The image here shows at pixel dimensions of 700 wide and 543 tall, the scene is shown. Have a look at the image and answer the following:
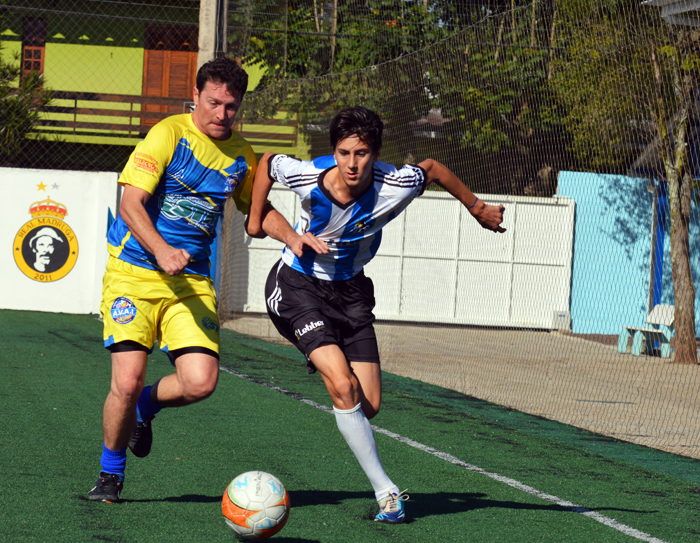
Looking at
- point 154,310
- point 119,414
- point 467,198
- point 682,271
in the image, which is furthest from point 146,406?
point 682,271

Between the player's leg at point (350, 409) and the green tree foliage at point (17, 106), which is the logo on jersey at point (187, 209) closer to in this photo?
the player's leg at point (350, 409)

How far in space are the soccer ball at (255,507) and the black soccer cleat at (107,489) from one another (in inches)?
26.7

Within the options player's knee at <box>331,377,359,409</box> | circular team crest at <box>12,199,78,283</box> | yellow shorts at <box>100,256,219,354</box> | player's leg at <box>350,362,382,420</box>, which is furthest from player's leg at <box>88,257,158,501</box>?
circular team crest at <box>12,199,78,283</box>

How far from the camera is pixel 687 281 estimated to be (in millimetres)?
10312

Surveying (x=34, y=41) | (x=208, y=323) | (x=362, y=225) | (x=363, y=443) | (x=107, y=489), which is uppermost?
(x=34, y=41)

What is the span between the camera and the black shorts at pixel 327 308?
4.29 m

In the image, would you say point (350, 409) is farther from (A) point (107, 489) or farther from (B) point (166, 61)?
(B) point (166, 61)

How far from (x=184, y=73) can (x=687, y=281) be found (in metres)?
15.4

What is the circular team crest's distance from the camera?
1434 centimetres

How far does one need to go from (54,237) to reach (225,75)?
36.6 feet

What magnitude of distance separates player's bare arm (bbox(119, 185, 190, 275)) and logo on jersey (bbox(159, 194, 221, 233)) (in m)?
0.16

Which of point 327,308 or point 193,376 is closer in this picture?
point 193,376

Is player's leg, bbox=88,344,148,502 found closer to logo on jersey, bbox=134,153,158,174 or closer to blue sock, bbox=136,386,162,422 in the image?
blue sock, bbox=136,386,162,422

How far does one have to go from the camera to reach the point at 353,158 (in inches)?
160
